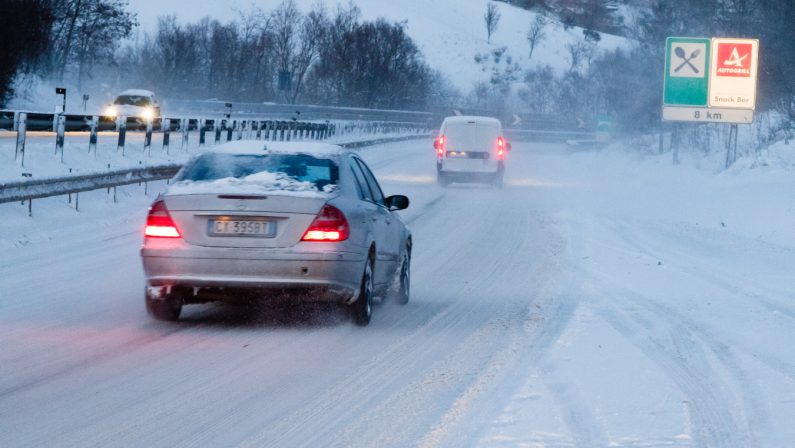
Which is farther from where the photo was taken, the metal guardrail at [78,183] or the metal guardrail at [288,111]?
the metal guardrail at [288,111]

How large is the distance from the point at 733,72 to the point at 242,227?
963 inches

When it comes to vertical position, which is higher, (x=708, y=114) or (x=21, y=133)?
(x=708, y=114)

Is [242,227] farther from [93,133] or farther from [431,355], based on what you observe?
[93,133]

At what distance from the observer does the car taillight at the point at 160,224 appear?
9750mm

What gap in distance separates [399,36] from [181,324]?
281 feet

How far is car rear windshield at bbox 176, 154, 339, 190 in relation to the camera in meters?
10.2

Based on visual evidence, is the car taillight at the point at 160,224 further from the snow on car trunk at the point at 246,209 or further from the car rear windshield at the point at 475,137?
the car rear windshield at the point at 475,137

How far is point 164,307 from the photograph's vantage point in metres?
10.2

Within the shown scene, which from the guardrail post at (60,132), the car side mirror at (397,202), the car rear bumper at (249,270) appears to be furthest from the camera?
the guardrail post at (60,132)

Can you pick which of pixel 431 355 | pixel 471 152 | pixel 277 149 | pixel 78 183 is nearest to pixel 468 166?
pixel 471 152

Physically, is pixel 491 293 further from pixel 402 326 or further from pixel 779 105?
pixel 779 105

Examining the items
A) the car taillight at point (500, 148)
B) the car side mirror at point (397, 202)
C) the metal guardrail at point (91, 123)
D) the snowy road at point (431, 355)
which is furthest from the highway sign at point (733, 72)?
the car side mirror at point (397, 202)

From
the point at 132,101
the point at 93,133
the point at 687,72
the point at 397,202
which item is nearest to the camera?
the point at 397,202

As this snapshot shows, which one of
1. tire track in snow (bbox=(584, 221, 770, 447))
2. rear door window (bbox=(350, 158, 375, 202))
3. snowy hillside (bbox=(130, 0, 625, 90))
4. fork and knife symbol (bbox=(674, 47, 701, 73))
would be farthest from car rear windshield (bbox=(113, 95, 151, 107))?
snowy hillside (bbox=(130, 0, 625, 90))
